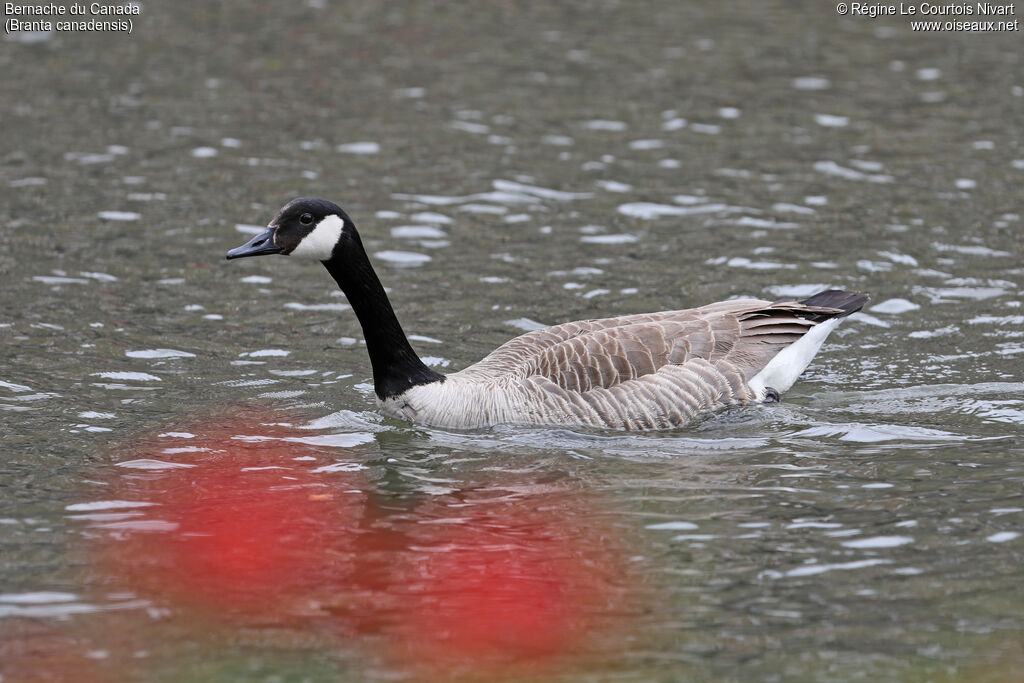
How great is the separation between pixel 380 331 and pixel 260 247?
1183mm

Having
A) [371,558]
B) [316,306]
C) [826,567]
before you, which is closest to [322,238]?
[371,558]

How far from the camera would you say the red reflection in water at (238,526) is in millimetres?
8094

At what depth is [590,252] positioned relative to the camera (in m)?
15.2

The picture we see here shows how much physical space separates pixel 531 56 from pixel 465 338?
33.7 feet

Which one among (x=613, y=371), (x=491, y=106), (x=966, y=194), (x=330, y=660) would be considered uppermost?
(x=491, y=106)

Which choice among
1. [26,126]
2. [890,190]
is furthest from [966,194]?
[26,126]

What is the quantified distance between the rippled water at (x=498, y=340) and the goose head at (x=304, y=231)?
146cm

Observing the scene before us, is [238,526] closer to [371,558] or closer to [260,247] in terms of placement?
[371,558]

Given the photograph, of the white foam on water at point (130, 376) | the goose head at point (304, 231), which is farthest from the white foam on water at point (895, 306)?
the white foam on water at point (130, 376)

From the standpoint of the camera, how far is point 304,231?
34.9 feet

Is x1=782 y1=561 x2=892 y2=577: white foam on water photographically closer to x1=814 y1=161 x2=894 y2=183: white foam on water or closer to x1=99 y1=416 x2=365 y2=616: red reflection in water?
x1=99 y1=416 x2=365 y2=616: red reflection in water

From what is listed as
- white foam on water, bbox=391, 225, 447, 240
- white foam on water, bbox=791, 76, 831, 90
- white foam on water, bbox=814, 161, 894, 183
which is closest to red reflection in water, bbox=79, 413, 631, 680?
white foam on water, bbox=391, 225, 447, 240

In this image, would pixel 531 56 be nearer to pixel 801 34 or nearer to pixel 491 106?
pixel 491 106

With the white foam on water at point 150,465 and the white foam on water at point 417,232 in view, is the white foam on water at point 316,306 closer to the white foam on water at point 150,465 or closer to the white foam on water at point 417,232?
the white foam on water at point 417,232
